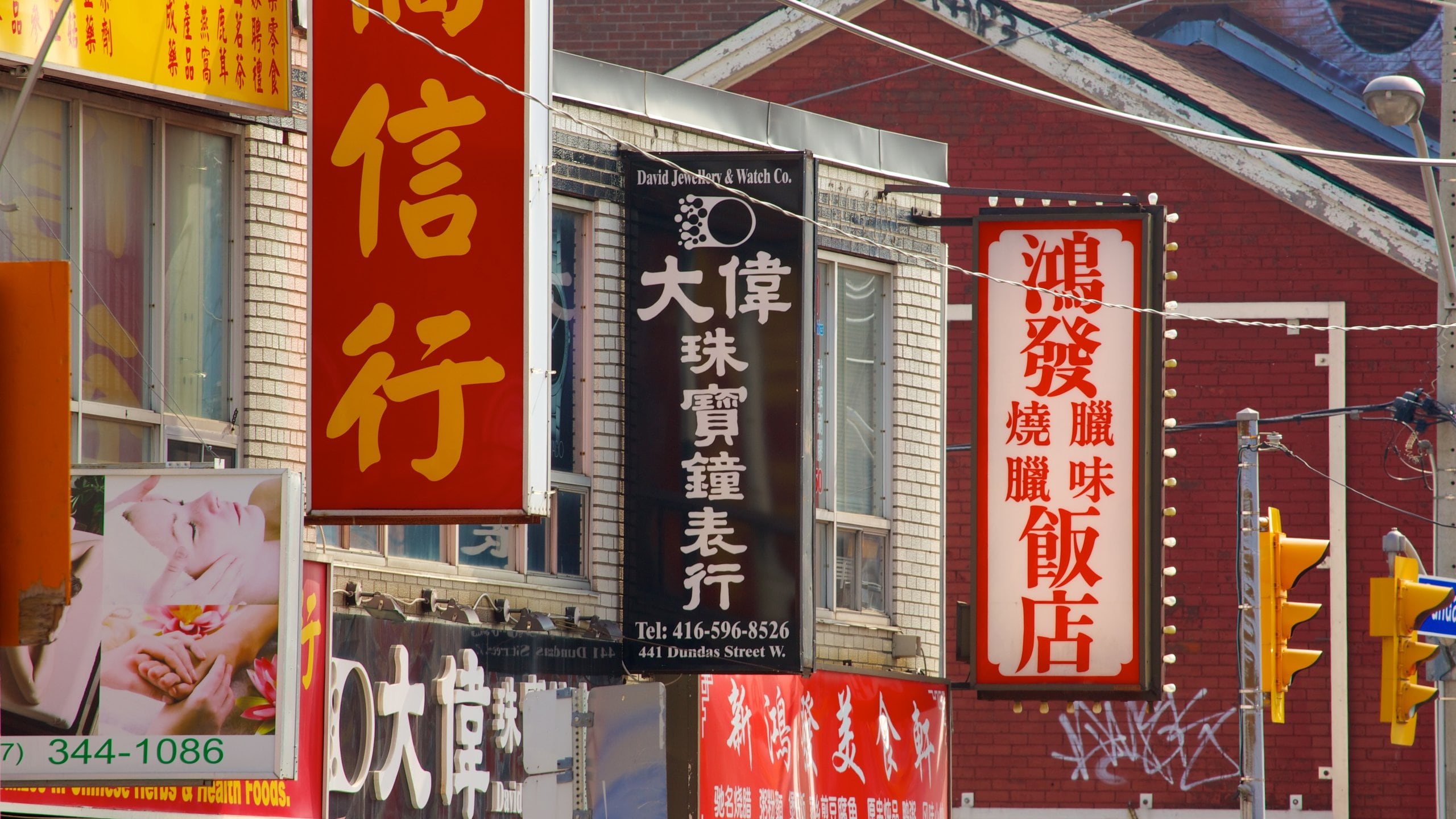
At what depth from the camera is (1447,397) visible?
1487 centimetres

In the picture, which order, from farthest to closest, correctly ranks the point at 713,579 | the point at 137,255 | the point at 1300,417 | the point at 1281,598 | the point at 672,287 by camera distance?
the point at 1300,417 → the point at 1281,598 → the point at 672,287 → the point at 713,579 → the point at 137,255

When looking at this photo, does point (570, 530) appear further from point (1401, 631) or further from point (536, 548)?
point (1401, 631)

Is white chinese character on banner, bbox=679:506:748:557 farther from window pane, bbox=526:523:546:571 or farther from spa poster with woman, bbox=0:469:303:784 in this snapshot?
spa poster with woman, bbox=0:469:303:784

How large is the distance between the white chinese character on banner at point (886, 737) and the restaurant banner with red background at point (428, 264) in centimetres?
551

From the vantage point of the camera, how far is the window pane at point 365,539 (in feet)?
36.2

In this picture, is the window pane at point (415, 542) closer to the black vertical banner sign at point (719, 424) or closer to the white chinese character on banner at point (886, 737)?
the black vertical banner sign at point (719, 424)

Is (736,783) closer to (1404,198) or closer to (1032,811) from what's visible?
(1032,811)

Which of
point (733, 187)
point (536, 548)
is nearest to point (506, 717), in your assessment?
point (536, 548)

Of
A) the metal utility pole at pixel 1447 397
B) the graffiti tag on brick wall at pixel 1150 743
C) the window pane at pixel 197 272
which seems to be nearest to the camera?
the window pane at pixel 197 272

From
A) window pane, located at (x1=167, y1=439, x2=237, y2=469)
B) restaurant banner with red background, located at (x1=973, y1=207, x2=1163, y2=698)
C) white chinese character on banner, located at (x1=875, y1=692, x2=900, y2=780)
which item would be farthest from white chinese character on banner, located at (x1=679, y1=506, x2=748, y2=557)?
window pane, located at (x1=167, y1=439, x2=237, y2=469)

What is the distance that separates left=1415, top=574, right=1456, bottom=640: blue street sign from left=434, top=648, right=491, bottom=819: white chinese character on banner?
704 cm

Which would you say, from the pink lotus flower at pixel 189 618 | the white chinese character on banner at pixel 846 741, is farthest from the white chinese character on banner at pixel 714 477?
the pink lotus flower at pixel 189 618

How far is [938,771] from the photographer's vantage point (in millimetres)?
15344

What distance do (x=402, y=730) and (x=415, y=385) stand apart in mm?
2008
